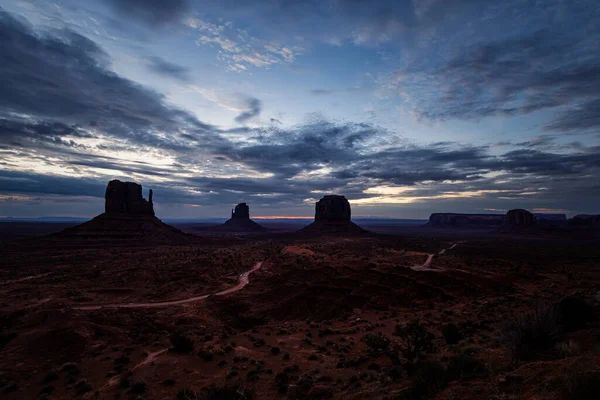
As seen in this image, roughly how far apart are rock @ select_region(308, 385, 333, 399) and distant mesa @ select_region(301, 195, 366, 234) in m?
117

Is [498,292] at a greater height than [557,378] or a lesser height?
lesser

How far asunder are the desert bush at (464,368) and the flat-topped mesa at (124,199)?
11678 cm

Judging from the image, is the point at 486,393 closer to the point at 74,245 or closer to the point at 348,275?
the point at 348,275

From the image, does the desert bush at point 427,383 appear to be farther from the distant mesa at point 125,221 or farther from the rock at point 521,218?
the rock at point 521,218

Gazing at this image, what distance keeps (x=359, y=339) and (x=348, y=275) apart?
1390cm

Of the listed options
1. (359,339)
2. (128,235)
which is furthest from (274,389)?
(128,235)

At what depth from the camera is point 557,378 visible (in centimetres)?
628

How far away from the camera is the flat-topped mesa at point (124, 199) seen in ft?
332

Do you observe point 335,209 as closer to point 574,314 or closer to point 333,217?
point 333,217

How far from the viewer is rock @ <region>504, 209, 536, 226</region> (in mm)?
145913

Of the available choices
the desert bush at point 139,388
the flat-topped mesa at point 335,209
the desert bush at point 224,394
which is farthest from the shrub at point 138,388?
the flat-topped mesa at point 335,209

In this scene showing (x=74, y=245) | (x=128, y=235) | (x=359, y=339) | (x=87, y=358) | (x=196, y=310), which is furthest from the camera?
(x=128, y=235)

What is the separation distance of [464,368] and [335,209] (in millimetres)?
132850

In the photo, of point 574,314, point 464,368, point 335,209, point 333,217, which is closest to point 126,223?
point 333,217
